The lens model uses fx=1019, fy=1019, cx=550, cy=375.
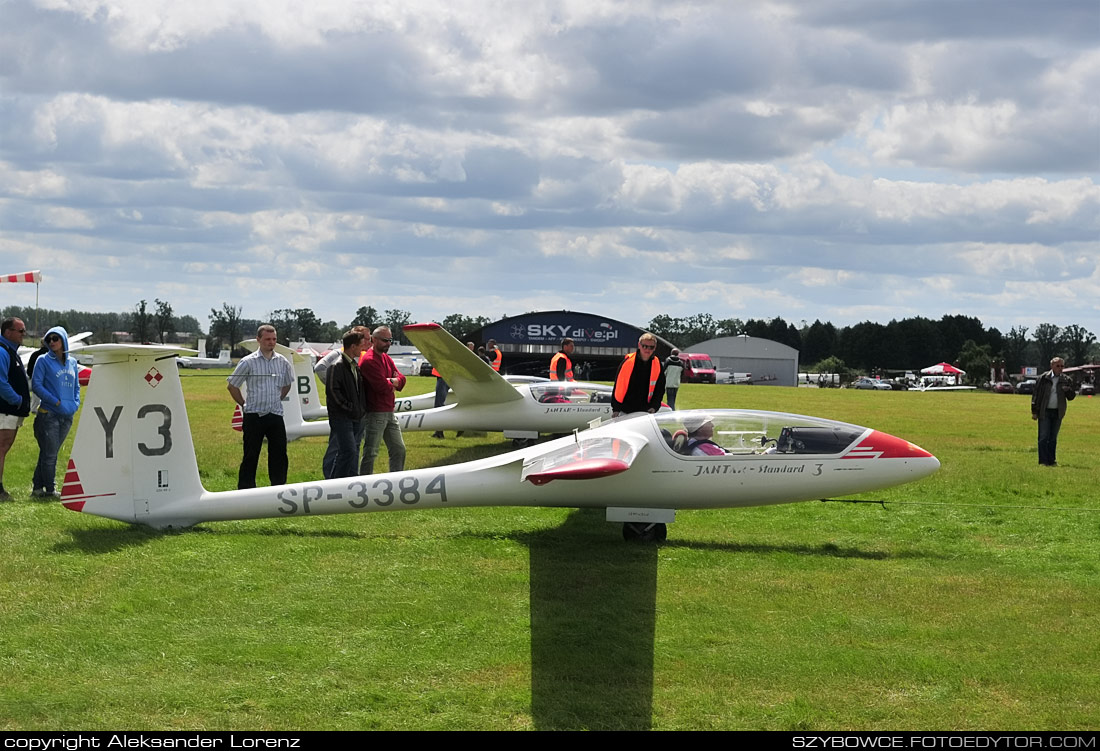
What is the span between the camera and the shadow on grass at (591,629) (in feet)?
16.9

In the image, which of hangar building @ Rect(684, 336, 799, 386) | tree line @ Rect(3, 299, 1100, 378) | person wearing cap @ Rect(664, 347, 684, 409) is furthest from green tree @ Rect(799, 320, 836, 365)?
person wearing cap @ Rect(664, 347, 684, 409)

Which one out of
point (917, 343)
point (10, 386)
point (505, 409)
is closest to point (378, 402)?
point (10, 386)

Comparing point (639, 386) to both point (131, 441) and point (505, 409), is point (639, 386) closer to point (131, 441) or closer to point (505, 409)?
point (131, 441)

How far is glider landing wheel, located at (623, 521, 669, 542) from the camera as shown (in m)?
9.32

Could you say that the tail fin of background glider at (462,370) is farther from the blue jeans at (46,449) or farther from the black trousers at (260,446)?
the blue jeans at (46,449)

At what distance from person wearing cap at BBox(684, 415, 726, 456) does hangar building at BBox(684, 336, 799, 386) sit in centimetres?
8595

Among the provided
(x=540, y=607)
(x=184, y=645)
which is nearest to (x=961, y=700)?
(x=540, y=607)

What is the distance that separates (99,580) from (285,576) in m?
1.32

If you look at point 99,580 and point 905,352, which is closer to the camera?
point 99,580

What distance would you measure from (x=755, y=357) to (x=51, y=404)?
298 feet

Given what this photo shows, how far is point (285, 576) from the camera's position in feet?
25.4

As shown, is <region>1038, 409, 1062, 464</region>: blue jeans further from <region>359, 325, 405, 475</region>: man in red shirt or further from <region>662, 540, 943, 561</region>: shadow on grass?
<region>359, 325, 405, 475</region>: man in red shirt
